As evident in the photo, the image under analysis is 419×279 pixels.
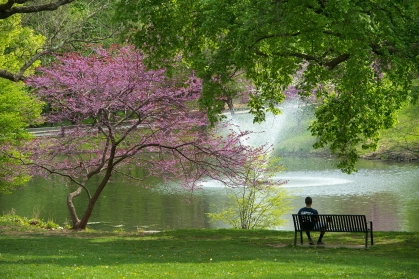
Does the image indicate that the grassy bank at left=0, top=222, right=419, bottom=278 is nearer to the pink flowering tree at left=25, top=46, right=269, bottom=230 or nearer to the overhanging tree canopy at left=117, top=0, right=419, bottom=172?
the pink flowering tree at left=25, top=46, right=269, bottom=230

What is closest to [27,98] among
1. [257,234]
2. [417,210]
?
[257,234]

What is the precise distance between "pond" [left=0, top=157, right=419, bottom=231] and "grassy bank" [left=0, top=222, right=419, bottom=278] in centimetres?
527

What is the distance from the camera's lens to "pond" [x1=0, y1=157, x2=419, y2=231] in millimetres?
24688

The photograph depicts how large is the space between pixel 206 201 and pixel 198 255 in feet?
52.2

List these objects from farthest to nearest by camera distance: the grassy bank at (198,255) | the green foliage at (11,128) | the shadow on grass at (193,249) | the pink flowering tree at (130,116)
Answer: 1. the green foliage at (11,128)
2. the pink flowering tree at (130,116)
3. the shadow on grass at (193,249)
4. the grassy bank at (198,255)

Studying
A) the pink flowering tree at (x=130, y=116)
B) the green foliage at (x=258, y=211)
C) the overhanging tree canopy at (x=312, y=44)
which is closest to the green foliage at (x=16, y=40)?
the pink flowering tree at (x=130, y=116)

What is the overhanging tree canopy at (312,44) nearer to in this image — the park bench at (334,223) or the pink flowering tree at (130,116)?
the pink flowering tree at (130,116)

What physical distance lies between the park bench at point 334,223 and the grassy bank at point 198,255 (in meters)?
0.42

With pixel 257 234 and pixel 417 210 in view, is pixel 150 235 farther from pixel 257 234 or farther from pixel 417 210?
pixel 417 210

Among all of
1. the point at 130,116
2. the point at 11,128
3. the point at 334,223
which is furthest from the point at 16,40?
the point at 334,223

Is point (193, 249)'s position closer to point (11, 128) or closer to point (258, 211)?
point (258, 211)

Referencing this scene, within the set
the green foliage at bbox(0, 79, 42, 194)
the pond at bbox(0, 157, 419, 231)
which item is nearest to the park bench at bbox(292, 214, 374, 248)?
the pond at bbox(0, 157, 419, 231)

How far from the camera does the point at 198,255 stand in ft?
43.3

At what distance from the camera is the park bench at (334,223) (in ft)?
46.1
